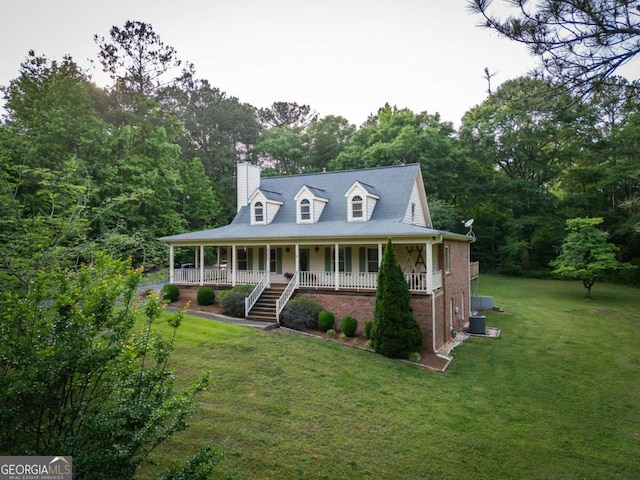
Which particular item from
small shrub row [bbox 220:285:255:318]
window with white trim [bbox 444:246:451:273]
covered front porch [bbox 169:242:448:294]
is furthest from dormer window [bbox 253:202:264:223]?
window with white trim [bbox 444:246:451:273]

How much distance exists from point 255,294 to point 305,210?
5275mm

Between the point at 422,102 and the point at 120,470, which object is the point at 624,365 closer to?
the point at 120,470

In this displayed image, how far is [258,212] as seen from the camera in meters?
21.0

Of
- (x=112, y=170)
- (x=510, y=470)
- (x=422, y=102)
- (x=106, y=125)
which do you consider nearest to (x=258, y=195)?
(x=112, y=170)

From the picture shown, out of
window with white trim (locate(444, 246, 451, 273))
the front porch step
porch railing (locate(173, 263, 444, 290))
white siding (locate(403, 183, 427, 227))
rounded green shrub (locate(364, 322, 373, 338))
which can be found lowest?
rounded green shrub (locate(364, 322, 373, 338))

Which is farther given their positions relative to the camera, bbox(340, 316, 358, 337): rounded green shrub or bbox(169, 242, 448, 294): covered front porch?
bbox(169, 242, 448, 294): covered front porch

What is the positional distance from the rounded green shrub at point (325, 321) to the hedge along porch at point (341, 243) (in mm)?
604

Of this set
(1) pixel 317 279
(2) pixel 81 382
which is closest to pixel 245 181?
(1) pixel 317 279

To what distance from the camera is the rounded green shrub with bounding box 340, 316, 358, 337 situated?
14.9 m

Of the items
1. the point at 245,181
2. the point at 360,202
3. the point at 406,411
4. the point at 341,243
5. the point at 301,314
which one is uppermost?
the point at 245,181

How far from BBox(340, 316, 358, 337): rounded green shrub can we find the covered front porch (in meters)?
1.41

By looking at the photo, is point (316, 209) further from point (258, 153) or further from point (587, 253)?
point (258, 153)

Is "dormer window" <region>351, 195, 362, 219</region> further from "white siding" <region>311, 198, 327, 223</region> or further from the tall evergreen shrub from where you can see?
the tall evergreen shrub

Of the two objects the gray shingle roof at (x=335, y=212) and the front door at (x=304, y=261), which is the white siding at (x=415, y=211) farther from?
the front door at (x=304, y=261)
